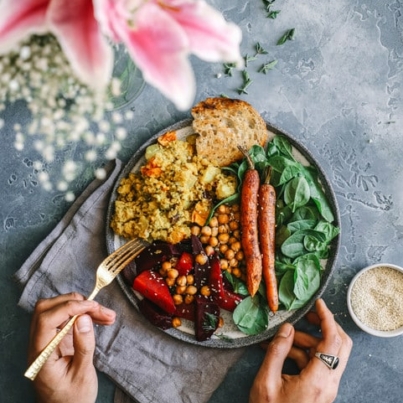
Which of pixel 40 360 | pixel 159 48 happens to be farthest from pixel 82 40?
pixel 40 360

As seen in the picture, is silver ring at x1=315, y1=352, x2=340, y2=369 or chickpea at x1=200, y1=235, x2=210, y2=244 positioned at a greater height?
chickpea at x1=200, y1=235, x2=210, y2=244

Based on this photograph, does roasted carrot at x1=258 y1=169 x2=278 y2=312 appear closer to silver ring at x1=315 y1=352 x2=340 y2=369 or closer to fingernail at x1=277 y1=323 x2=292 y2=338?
fingernail at x1=277 y1=323 x2=292 y2=338

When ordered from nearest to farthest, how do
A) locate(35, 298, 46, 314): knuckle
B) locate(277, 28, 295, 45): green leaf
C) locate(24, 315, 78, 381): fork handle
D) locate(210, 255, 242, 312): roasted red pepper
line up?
locate(24, 315, 78, 381): fork handle < locate(35, 298, 46, 314): knuckle < locate(210, 255, 242, 312): roasted red pepper < locate(277, 28, 295, 45): green leaf

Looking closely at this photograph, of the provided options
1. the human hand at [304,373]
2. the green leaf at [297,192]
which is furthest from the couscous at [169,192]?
the human hand at [304,373]

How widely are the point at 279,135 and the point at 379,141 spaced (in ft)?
1.63

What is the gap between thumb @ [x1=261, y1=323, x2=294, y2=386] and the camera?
2.21 metres

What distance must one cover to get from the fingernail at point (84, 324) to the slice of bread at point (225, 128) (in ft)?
2.59

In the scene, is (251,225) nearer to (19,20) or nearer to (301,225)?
(301,225)

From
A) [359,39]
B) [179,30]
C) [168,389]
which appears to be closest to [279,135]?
[359,39]

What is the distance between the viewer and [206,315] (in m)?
2.25

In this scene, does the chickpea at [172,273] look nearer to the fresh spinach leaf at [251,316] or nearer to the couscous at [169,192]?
the couscous at [169,192]

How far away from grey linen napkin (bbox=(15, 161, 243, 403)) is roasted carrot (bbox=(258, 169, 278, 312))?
1.05ft

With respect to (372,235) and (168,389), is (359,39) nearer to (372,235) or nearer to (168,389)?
(372,235)

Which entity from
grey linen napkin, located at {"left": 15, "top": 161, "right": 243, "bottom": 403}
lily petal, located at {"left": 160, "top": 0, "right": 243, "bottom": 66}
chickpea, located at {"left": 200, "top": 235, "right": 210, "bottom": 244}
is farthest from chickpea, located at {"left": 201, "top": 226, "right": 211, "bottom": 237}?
lily petal, located at {"left": 160, "top": 0, "right": 243, "bottom": 66}
